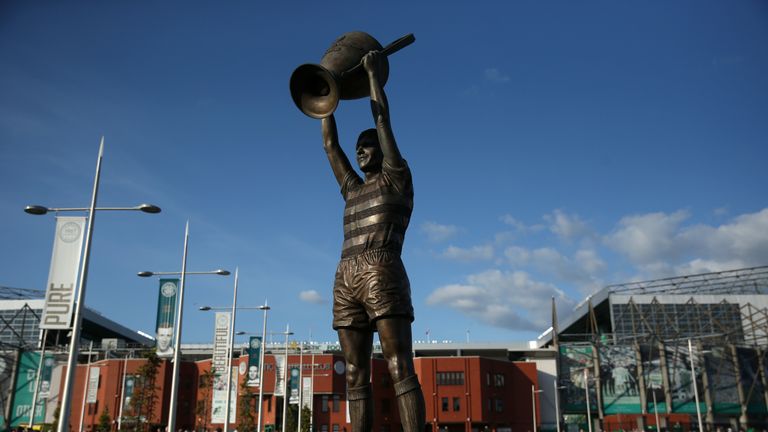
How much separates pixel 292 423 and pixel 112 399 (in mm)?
26399

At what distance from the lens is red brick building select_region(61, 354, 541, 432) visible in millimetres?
68688

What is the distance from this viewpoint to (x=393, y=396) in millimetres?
70438

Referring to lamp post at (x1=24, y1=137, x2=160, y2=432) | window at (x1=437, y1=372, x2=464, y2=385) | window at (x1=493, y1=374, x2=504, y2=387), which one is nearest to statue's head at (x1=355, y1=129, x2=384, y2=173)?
lamp post at (x1=24, y1=137, x2=160, y2=432)

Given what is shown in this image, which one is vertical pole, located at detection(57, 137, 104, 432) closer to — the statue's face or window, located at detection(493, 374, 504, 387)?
the statue's face

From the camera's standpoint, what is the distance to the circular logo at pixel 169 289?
26.9 m

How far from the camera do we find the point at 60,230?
1692 centimetres

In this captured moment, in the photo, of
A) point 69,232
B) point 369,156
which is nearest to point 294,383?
point 69,232

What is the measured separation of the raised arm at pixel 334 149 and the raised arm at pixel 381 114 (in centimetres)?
76

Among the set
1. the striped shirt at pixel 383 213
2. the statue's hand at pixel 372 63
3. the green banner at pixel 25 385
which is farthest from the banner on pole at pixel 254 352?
the green banner at pixel 25 385

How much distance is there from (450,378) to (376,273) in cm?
6544

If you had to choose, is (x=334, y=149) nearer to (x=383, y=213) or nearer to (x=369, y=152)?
(x=369, y=152)

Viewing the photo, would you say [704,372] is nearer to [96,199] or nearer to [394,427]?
[394,427]

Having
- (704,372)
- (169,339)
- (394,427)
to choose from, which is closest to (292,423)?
(394,427)

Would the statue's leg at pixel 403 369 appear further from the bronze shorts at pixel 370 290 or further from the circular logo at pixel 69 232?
the circular logo at pixel 69 232
